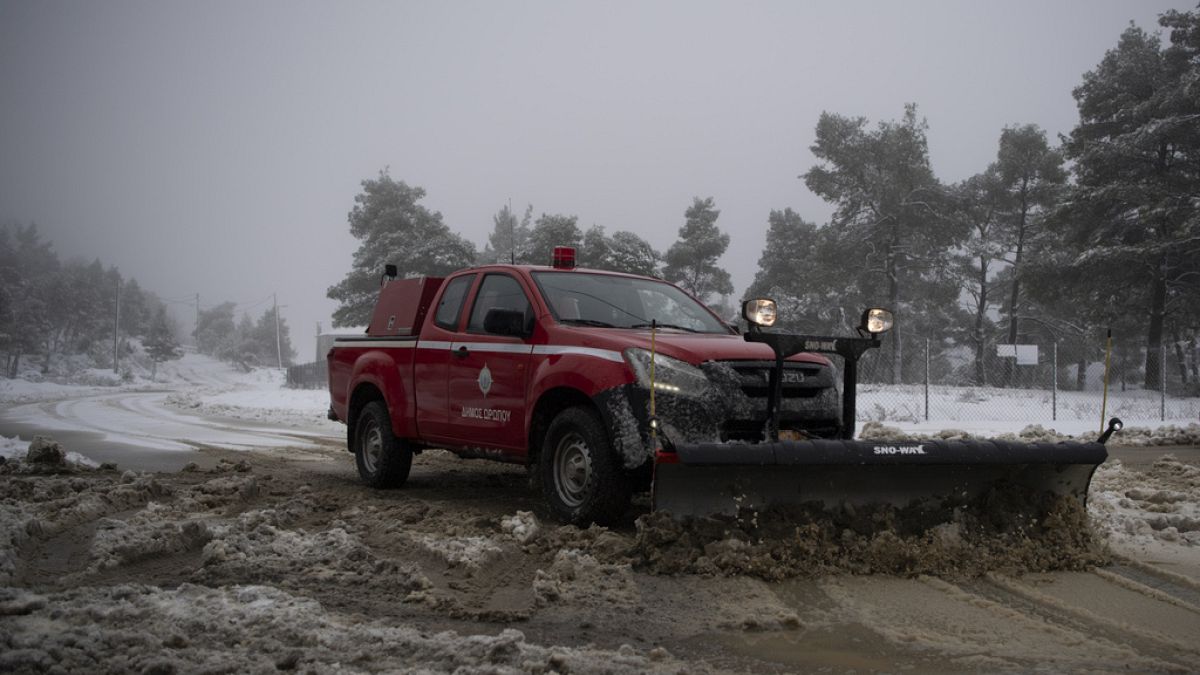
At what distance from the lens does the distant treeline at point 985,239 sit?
30797mm

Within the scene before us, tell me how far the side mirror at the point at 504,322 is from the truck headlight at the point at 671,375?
1050 mm

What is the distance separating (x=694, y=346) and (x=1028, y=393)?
26041 millimetres

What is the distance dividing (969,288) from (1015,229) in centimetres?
348

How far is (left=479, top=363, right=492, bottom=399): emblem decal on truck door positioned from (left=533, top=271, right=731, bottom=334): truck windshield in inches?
27.4

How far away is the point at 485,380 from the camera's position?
695 cm

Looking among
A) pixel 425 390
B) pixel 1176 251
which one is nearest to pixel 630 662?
pixel 425 390

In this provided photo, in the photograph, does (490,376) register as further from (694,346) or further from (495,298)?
(694,346)

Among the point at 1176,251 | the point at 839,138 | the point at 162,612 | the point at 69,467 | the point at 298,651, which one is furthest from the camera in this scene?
the point at 839,138

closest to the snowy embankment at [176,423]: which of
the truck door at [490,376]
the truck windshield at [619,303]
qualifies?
the truck door at [490,376]

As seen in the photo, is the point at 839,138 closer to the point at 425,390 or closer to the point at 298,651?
the point at 425,390

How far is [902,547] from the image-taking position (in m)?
5.21

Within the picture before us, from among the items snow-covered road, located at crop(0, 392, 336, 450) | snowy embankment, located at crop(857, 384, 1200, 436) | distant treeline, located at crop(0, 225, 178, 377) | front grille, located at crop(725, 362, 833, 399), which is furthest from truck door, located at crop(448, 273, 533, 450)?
distant treeline, located at crop(0, 225, 178, 377)

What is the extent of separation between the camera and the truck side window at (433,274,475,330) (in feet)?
25.0

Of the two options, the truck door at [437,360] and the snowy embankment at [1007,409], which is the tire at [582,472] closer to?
the truck door at [437,360]
